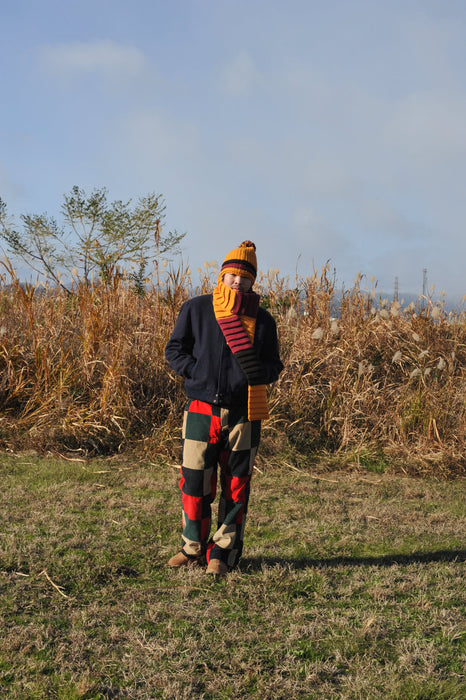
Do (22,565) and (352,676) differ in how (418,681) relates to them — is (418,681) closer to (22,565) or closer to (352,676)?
(352,676)

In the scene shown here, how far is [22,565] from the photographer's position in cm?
367

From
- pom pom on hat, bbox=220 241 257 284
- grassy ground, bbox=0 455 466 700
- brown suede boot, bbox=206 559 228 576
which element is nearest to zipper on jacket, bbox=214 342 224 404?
pom pom on hat, bbox=220 241 257 284

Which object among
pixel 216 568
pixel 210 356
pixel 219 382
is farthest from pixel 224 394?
→ pixel 216 568

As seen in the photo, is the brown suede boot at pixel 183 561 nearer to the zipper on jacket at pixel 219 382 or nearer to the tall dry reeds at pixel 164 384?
the zipper on jacket at pixel 219 382

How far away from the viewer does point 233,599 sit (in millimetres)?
3348

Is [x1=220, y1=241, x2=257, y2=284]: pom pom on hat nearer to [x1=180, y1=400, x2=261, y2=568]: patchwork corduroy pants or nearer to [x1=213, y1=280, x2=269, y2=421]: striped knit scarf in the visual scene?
[x1=213, y1=280, x2=269, y2=421]: striped knit scarf

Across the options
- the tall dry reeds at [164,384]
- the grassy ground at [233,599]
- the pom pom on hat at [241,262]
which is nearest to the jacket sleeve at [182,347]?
the pom pom on hat at [241,262]

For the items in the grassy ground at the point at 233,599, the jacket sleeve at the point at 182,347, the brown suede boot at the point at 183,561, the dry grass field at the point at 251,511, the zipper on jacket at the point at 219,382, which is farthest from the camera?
the brown suede boot at the point at 183,561

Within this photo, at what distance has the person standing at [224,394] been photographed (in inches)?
136

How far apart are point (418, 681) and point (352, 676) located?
0.97 ft

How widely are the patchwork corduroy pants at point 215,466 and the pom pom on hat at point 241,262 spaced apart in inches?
32.2

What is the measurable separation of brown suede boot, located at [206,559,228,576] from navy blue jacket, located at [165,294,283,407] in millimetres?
987

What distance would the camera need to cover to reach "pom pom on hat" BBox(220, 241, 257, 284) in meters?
3.54

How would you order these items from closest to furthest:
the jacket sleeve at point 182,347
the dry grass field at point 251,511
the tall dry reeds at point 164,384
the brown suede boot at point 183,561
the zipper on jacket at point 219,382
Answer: the dry grass field at point 251,511
the zipper on jacket at point 219,382
the jacket sleeve at point 182,347
the brown suede boot at point 183,561
the tall dry reeds at point 164,384
